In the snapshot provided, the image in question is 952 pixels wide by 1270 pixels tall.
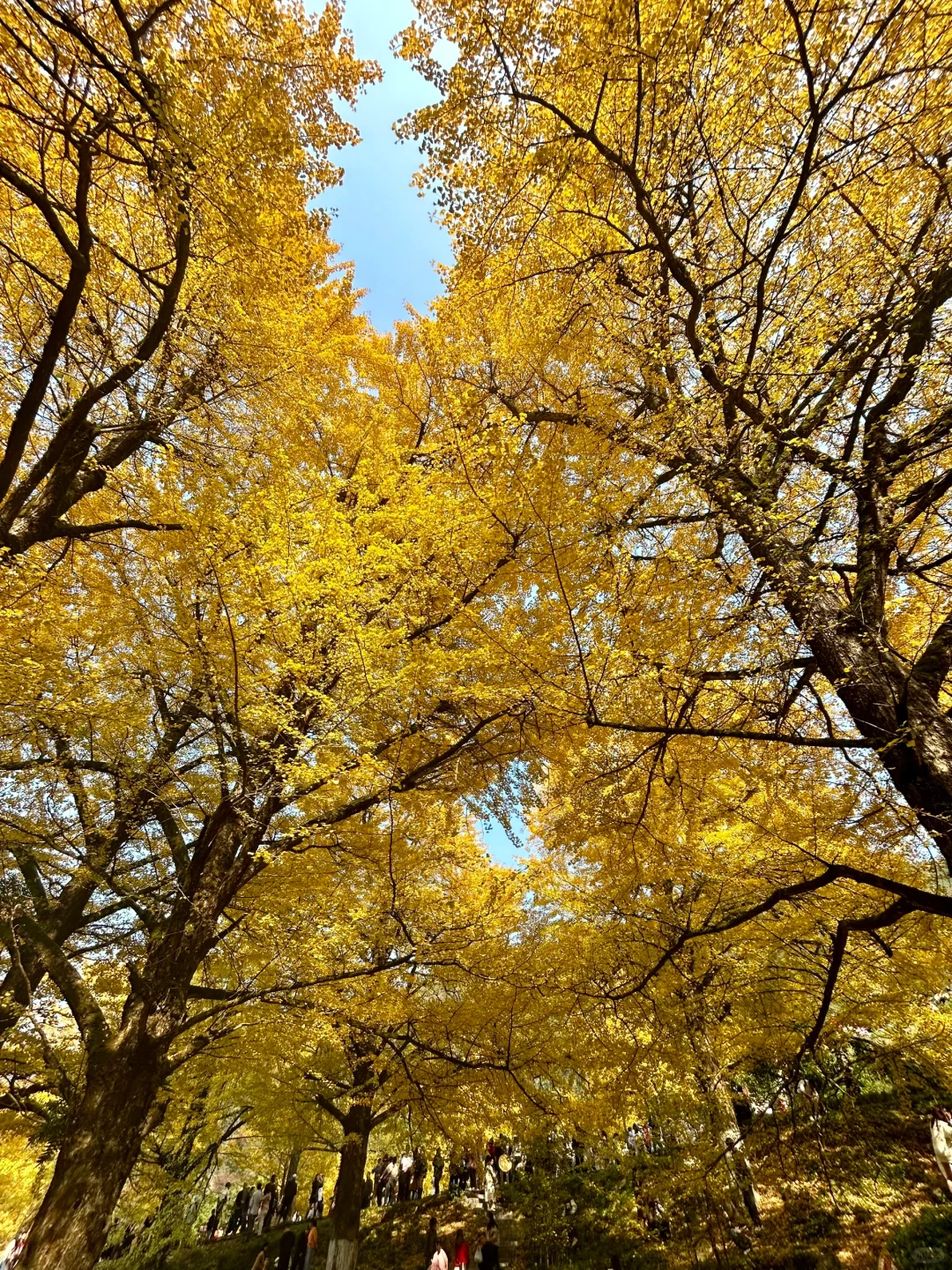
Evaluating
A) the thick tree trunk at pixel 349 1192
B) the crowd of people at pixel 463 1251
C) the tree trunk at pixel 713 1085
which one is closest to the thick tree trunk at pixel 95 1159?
the tree trunk at pixel 713 1085

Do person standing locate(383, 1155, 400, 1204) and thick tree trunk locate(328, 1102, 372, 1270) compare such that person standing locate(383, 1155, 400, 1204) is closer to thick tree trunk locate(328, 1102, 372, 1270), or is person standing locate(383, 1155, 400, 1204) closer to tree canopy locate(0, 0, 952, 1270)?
thick tree trunk locate(328, 1102, 372, 1270)

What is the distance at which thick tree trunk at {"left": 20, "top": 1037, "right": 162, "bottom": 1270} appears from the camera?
3127 mm

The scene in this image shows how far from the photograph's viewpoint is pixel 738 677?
2.93 metres

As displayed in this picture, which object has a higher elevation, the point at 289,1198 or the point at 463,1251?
the point at 289,1198

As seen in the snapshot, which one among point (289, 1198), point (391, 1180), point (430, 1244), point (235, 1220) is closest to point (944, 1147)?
point (430, 1244)

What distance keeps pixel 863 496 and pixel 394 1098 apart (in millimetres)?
6728

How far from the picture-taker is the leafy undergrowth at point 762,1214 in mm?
5625

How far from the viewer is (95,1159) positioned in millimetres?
3328

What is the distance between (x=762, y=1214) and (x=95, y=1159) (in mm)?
8400

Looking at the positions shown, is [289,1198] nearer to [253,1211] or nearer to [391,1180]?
[391,1180]

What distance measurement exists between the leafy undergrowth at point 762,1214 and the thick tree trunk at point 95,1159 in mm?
4008

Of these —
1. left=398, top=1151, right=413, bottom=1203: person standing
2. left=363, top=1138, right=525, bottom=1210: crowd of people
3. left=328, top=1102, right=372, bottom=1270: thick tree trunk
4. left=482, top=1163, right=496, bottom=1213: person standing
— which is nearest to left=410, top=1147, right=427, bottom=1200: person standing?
left=363, top=1138, right=525, bottom=1210: crowd of people

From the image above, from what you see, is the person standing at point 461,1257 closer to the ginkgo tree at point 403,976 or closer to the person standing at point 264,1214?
the ginkgo tree at point 403,976

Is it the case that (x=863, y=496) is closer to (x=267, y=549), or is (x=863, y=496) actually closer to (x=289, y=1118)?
(x=267, y=549)
